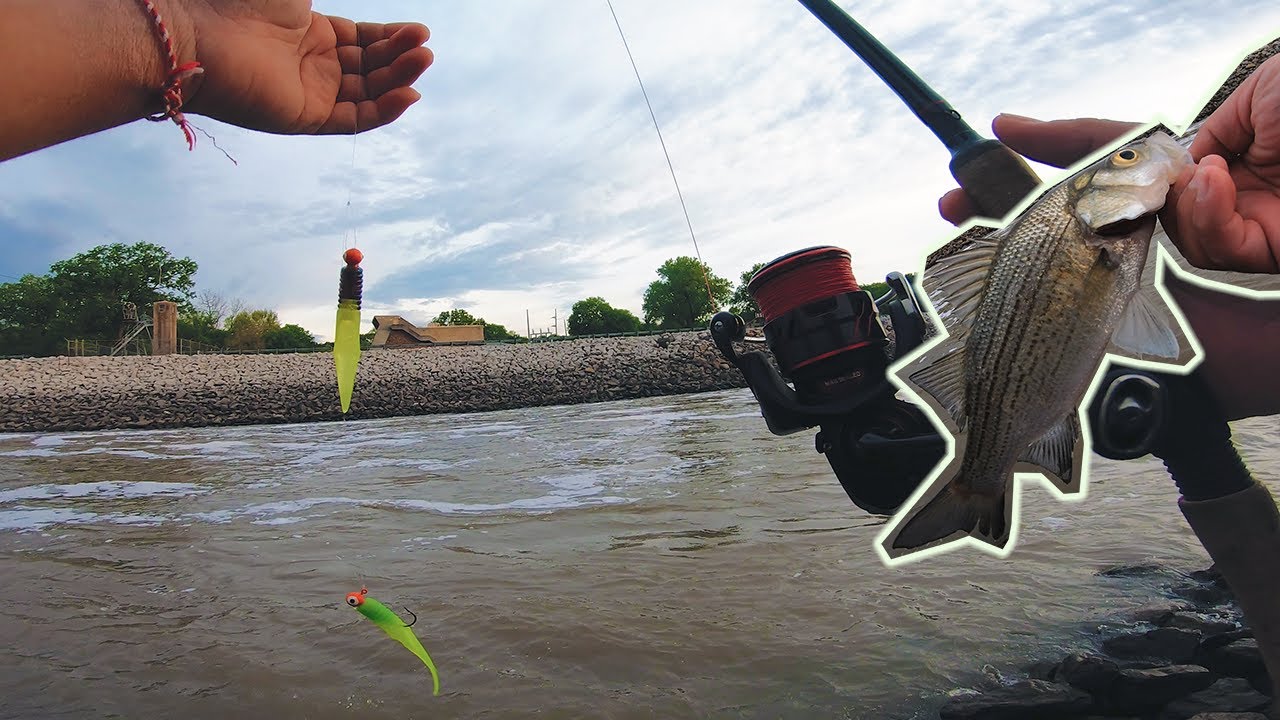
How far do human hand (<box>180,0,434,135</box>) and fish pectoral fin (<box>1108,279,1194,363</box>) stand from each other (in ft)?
8.03

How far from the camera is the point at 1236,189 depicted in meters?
1.03

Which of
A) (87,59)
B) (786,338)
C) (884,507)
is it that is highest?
(87,59)

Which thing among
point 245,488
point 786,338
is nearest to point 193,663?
point 786,338

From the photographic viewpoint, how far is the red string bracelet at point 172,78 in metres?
2.03

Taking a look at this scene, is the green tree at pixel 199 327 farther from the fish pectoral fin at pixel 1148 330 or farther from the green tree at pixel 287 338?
the fish pectoral fin at pixel 1148 330

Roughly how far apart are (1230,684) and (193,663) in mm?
4668

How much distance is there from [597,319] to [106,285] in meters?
53.6

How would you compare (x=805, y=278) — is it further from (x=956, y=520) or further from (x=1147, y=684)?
(x=1147, y=684)

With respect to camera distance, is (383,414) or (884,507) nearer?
(884,507)

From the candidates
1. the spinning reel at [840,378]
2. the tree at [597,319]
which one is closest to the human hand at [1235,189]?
the spinning reel at [840,378]

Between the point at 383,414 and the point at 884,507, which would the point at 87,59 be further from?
the point at 383,414

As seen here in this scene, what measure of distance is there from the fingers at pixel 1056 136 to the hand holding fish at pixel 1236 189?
0.85ft

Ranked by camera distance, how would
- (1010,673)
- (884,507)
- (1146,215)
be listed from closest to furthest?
(1146,215) → (884,507) → (1010,673)

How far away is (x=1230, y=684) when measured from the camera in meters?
2.94
